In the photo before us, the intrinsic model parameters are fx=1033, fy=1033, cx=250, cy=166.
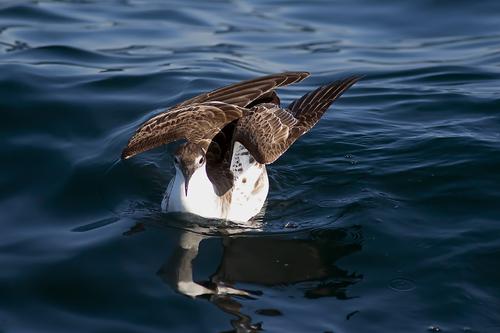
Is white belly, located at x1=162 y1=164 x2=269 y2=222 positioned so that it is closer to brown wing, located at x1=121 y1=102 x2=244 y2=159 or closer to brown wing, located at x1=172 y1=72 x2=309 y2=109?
brown wing, located at x1=121 y1=102 x2=244 y2=159

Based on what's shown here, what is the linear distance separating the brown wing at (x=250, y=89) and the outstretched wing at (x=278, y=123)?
16cm

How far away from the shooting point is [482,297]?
700 cm

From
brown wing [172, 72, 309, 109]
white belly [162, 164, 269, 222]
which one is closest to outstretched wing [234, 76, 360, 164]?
brown wing [172, 72, 309, 109]

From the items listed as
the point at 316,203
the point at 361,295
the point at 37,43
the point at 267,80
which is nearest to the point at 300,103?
the point at 267,80

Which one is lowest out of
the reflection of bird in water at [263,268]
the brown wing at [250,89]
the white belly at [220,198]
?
the reflection of bird in water at [263,268]

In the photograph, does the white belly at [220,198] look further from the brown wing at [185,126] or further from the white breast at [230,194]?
the brown wing at [185,126]

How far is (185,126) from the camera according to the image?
8.62 metres

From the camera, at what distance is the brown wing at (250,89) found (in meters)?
8.98

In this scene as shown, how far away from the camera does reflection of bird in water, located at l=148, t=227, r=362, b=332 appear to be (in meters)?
7.12

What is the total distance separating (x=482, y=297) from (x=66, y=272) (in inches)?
118

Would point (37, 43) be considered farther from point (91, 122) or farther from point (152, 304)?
point (152, 304)

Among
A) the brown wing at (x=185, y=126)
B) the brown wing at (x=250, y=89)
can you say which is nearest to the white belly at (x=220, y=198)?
the brown wing at (x=185, y=126)

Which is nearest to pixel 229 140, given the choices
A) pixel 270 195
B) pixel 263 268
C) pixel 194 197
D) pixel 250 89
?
pixel 250 89

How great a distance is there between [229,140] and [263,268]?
182 cm
